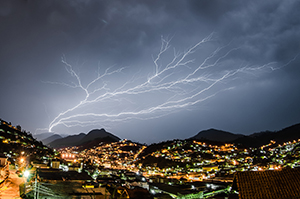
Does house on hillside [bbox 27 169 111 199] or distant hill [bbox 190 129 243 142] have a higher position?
distant hill [bbox 190 129 243 142]

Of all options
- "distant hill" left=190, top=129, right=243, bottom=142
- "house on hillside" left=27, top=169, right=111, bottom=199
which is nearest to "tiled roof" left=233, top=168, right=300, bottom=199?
"house on hillside" left=27, top=169, right=111, bottom=199

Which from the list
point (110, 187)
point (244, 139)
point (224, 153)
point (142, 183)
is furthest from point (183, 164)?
point (244, 139)

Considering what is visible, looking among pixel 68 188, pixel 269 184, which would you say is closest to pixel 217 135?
pixel 68 188

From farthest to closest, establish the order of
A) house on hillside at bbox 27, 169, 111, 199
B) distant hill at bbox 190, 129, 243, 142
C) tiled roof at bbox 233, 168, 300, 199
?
distant hill at bbox 190, 129, 243, 142 < house on hillside at bbox 27, 169, 111, 199 < tiled roof at bbox 233, 168, 300, 199

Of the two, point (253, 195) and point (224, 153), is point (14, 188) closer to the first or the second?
point (253, 195)

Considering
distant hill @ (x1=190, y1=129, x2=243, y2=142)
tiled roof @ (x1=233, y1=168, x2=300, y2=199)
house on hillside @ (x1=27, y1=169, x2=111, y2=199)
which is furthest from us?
distant hill @ (x1=190, y1=129, x2=243, y2=142)

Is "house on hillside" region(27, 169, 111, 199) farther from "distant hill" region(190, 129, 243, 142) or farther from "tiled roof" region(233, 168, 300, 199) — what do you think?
"distant hill" region(190, 129, 243, 142)

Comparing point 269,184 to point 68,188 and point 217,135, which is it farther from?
point 217,135

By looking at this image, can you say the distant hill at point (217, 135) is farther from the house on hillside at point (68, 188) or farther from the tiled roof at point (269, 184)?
the tiled roof at point (269, 184)

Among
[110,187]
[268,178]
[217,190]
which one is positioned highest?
[268,178]
